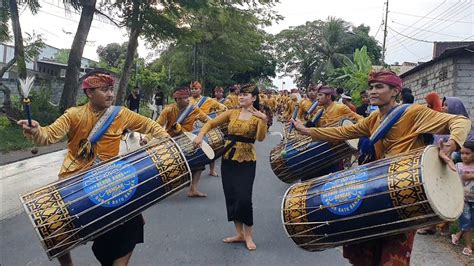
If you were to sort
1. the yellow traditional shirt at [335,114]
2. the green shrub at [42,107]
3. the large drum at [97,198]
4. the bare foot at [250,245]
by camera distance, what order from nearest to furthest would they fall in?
the large drum at [97,198]
the bare foot at [250,245]
the yellow traditional shirt at [335,114]
the green shrub at [42,107]

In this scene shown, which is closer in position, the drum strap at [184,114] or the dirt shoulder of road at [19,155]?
the drum strap at [184,114]

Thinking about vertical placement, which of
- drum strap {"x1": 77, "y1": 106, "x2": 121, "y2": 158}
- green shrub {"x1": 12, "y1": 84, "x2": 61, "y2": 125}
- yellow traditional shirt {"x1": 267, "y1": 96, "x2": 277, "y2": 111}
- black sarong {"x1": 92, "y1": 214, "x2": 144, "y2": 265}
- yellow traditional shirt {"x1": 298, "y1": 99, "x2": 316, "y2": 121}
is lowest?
yellow traditional shirt {"x1": 267, "y1": 96, "x2": 277, "y2": 111}

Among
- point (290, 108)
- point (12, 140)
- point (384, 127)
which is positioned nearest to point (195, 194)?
point (384, 127)

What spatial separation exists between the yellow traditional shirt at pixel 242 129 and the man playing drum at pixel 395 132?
1.47 metres

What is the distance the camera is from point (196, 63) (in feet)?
87.4

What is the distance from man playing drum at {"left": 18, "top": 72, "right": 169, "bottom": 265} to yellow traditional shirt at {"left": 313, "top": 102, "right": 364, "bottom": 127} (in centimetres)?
309

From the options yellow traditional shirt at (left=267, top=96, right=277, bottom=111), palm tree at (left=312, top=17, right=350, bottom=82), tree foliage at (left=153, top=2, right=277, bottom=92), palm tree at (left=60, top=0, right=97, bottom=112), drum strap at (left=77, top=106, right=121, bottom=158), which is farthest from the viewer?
palm tree at (left=312, top=17, right=350, bottom=82)

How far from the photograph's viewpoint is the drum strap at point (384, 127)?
317cm

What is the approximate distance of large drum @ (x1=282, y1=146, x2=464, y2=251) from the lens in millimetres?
2631

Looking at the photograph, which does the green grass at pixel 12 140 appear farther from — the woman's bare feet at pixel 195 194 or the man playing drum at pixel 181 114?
the woman's bare feet at pixel 195 194

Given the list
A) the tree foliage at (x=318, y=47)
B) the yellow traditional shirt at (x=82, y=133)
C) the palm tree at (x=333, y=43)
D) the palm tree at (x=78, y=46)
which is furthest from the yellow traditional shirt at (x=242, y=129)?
the palm tree at (x=333, y=43)

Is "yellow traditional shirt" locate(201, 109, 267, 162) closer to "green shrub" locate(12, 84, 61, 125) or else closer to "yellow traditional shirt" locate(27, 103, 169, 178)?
"yellow traditional shirt" locate(27, 103, 169, 178)

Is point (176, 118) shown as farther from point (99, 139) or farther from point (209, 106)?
point (99, 139)

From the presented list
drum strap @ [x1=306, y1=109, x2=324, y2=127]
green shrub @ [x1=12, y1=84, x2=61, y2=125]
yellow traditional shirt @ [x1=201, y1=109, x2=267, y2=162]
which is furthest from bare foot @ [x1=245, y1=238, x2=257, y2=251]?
green shrub @ [x1=12, y1=84, x2=61, y2=125]
